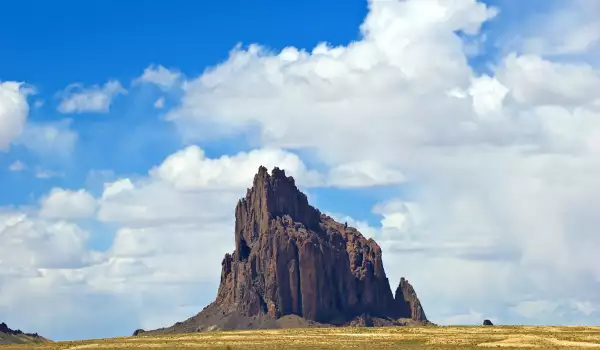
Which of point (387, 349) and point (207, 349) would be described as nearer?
point (387, 349)

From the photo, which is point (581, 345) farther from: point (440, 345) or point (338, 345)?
point (338, 345)

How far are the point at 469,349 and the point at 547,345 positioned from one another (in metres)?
15.5

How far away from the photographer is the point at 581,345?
188 m

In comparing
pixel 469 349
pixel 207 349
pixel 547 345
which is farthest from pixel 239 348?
pixel 547 345

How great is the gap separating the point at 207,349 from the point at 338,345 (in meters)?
24.5

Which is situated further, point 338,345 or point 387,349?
point 338,345

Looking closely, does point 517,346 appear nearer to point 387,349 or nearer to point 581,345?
point 581,345

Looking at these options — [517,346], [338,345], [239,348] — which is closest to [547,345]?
[517,346]

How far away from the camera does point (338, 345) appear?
19900 cm

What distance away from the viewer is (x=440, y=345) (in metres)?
197

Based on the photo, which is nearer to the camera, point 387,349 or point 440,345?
point 387,349

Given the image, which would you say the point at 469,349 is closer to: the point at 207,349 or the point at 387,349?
the point at 387,349

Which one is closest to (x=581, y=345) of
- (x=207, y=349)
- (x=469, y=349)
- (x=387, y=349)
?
(x=469, y=349)

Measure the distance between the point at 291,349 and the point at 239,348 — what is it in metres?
12.1
